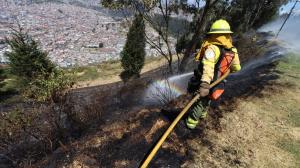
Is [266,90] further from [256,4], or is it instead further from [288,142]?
[256,4]

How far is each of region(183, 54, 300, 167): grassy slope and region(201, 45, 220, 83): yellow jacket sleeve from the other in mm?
2330

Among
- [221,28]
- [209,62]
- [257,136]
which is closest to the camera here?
[209,62]

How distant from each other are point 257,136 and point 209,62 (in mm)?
3387

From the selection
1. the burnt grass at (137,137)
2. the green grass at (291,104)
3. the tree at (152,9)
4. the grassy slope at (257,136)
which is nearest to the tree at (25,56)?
the tree at (152,9)

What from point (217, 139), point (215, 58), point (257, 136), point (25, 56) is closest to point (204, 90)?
point (215, 58)

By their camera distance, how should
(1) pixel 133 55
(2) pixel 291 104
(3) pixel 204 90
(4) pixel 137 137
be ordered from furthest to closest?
(1) pixel 133 55, (2) pixel 291 104, (4) pixel 137 137, (3) pixel 204 90

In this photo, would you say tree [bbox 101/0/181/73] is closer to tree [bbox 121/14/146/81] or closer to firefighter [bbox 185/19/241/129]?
firefighter [bbox 185/19/241/129]

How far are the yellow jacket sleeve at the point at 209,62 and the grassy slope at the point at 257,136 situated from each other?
233 cm

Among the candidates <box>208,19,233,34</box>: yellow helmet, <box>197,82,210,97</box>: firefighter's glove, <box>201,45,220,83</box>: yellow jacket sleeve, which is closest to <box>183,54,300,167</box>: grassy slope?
<box>197,82,210,97</box>: firefighter's glove

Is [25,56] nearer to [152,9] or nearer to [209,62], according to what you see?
[152,9]

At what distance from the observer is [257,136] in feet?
22.4

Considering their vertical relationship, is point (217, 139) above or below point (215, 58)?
below

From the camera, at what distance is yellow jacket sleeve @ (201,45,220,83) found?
15.0ft

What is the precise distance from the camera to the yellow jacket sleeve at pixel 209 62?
15.0ft
